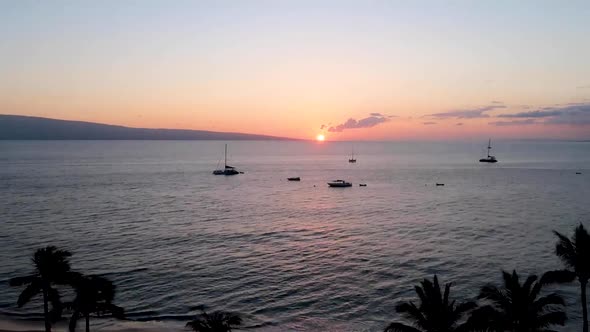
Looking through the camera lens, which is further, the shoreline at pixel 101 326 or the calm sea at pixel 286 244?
the calm sea at pixel 286 244

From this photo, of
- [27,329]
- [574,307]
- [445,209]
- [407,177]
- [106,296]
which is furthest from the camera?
[407,177]

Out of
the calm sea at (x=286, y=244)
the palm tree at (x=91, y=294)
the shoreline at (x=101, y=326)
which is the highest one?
the palm tree at (x=91, y=294)

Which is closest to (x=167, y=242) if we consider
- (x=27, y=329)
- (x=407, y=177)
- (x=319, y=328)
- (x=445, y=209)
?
(x=27, y=329)

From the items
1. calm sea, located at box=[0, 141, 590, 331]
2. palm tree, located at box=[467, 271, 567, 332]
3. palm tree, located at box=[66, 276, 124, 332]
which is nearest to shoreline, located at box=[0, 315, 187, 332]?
calm sea, located at box=[0, 141, 590, 331]

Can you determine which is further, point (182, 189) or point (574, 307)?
point (182, 189)

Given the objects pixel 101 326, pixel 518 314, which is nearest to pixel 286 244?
pixel 101 326

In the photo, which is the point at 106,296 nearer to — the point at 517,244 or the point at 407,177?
the point at 517,244

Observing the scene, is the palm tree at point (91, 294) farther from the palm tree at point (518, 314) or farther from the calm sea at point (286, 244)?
the palm tree at point (518, 314)

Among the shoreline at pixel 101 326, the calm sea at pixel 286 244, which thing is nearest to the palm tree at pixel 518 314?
the calm sea at pixel 286 244

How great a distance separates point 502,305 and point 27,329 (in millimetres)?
39471

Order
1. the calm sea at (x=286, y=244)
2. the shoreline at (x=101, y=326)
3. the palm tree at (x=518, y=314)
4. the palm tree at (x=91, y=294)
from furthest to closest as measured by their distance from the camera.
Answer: the calm sea at (x=286, y=244) < the shoreline at (x=101, y=326) < the palm tree at (x=91, y=294) < the palm tree at (x=518, y=314)

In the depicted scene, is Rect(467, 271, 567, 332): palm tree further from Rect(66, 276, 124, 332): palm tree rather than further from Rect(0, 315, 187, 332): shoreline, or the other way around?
Rect(0, 315, 187, 332): shoreline

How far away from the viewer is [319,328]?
43375 millimetres

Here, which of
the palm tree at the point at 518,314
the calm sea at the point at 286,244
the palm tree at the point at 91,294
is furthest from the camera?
the calm sea at the point at 286,244
